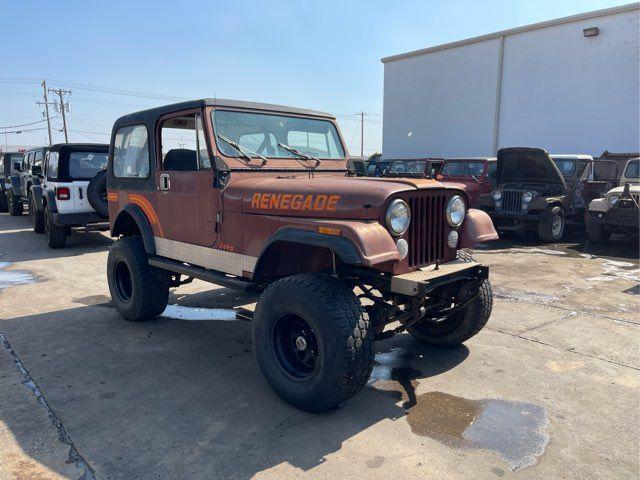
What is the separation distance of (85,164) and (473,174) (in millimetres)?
8753

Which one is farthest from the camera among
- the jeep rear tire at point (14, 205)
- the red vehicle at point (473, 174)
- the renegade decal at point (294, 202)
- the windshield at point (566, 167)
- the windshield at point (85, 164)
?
the jeep rear tire at point (14, 205)

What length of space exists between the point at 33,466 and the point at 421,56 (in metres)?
24.3

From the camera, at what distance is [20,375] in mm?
3734

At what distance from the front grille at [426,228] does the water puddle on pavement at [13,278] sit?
591cm

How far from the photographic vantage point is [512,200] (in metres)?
10.2

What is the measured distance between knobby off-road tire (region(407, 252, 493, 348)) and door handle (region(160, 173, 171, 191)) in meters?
2.63

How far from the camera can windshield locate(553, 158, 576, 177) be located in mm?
11036

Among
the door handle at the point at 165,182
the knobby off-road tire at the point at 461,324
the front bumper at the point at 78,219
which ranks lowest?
the knobby off-road tire at the point at 461,324

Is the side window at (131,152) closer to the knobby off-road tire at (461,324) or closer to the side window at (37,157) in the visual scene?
the knobby off-road tire at (461,324)

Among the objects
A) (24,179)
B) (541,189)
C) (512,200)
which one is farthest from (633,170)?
(24,179)

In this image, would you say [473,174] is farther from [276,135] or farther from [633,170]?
[276,135]

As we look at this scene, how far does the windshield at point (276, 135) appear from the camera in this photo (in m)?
4.03

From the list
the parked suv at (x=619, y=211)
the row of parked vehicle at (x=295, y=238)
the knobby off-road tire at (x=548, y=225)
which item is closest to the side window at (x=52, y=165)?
the row of parked vehicle at (x=295, y=238)

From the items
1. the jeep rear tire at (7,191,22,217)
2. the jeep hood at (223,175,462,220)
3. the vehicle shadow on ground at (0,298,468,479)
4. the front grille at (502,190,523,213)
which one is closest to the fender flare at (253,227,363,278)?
the jeep hood at (223,175,462,220)
